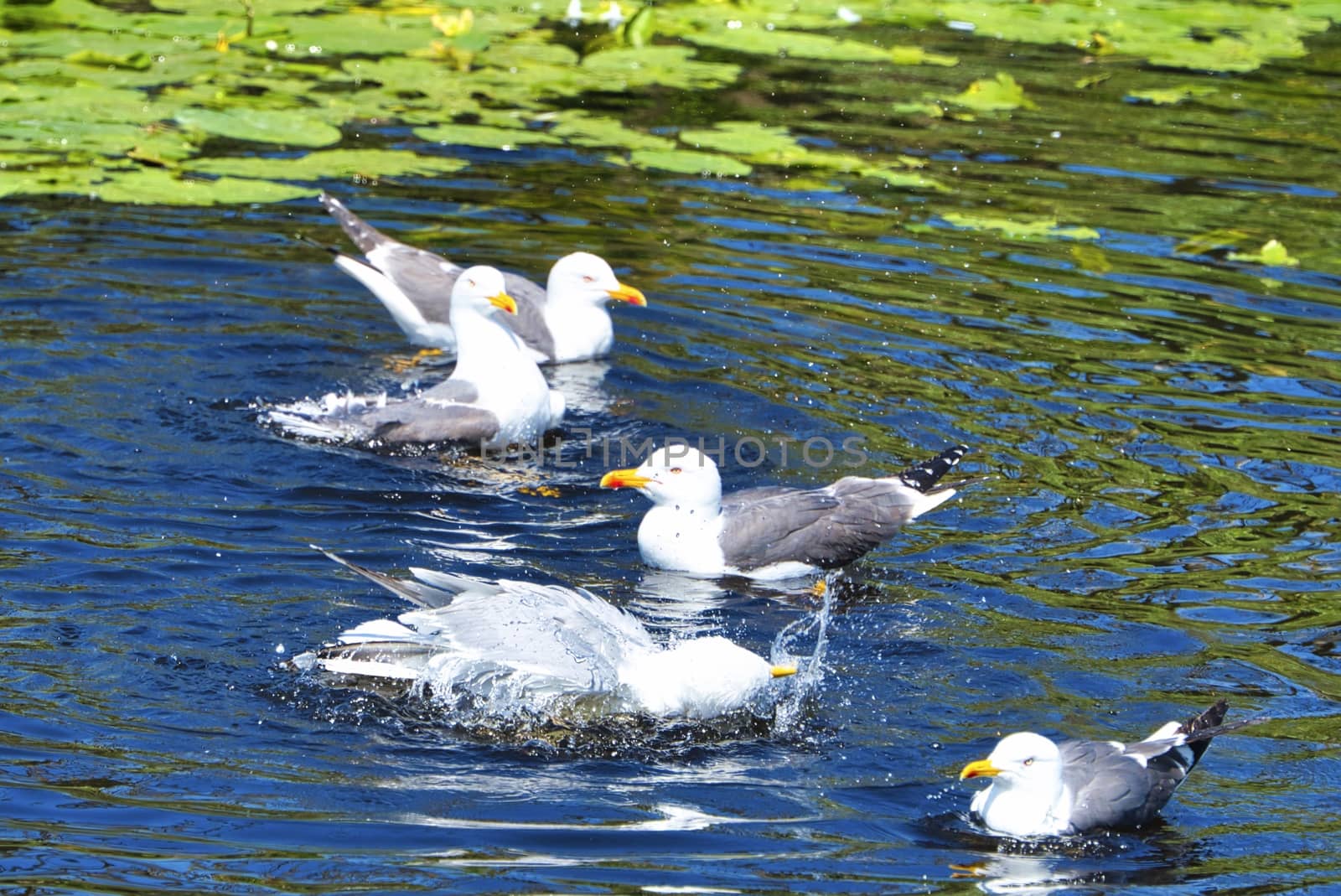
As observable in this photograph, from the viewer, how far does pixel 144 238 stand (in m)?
9.95

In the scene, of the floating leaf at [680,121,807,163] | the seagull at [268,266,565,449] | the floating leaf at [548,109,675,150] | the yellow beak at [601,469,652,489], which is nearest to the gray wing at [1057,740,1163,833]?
the yellow beak at [601,469,652,489]

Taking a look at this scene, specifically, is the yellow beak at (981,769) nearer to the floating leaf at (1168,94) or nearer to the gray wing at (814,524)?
the gray wing at (814,524)

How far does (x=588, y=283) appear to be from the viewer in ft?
30.5

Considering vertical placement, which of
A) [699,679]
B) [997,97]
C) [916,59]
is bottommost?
[699,679]

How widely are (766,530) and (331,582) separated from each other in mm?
1806

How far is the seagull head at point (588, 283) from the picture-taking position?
30.2ft

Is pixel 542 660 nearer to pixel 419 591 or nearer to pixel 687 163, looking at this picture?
pixel 419 591

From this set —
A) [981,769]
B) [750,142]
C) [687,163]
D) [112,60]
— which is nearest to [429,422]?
[981,769]

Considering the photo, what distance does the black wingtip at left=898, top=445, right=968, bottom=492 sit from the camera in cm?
717

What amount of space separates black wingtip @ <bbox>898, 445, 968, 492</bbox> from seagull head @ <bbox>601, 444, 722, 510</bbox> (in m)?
0.86

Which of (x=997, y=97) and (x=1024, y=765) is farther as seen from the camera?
(x=997, y=97)

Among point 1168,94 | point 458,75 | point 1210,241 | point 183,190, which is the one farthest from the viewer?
point 1168,94

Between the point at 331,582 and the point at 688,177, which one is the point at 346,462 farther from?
the point at 688,177

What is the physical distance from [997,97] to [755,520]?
758 centimetres
